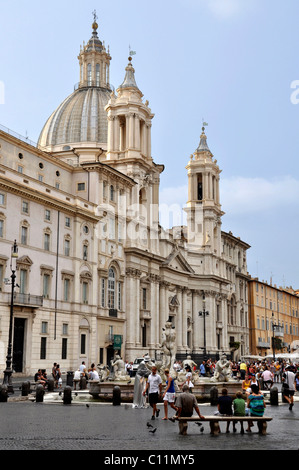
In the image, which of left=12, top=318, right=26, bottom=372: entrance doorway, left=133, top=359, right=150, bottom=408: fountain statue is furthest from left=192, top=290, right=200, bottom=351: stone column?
left=133, top=359, right=150, bottom=408: fountain statue

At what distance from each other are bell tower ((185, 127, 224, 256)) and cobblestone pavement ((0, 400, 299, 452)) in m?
63.0

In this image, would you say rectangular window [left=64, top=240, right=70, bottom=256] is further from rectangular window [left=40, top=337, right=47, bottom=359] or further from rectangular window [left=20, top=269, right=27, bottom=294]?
rectangular window [left=40, top=337, right=47, bottom=359]

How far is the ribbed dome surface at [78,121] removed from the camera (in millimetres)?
71250

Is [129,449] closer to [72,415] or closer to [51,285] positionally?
[72,415]

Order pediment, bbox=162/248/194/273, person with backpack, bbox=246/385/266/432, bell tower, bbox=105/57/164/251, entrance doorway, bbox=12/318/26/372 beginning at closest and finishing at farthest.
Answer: person with backpack, bbox=246/385/266/432 → entrance doorway, bbox=12/318/26/372 → bell tower, bbox=105/57/164/251 → pediment, bbox=162/248/194/273

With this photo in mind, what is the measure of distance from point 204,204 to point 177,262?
45.6ft

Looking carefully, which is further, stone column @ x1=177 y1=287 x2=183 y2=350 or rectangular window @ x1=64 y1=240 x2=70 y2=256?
stone column @ x1=177 y1=287 x2=183 y2=350

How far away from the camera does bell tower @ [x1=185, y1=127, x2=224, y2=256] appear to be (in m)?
83.7

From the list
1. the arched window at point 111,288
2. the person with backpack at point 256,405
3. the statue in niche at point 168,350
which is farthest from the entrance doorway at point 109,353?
the person with backpack at point 256,405

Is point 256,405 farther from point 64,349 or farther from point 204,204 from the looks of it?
point 204,204

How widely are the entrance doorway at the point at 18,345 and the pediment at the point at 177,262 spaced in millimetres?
27943

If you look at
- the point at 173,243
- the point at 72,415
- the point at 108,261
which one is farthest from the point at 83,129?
the point at 72,415

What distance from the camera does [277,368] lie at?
50438 millimetres

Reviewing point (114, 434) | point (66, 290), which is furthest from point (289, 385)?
point (66, 290)
